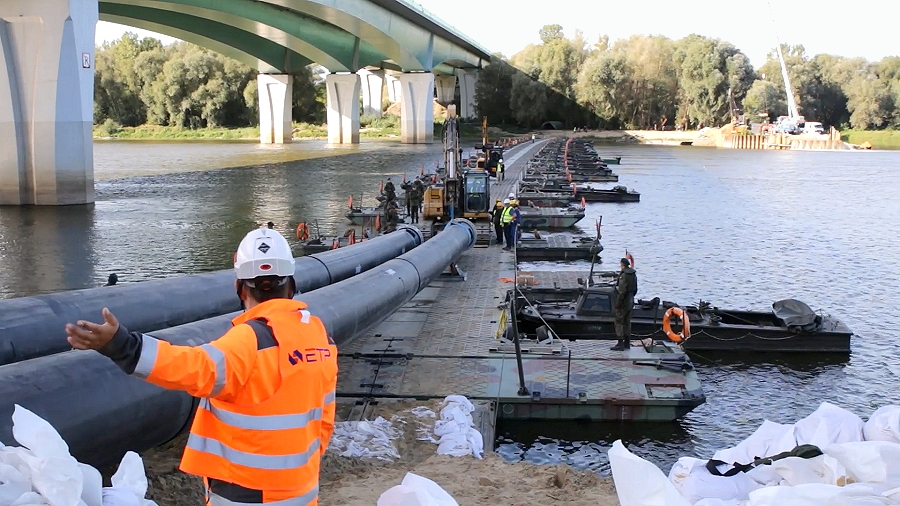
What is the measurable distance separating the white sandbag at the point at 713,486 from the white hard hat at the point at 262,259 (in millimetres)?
4075

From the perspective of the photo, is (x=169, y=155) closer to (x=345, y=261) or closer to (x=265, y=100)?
(x=265, y=100)

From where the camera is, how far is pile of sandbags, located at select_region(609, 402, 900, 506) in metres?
5.87

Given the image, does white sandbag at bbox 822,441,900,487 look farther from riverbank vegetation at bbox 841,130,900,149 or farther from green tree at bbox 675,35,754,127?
riverbank vegetation at bbox 841,130,900,149

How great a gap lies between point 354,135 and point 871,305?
84.3 metres

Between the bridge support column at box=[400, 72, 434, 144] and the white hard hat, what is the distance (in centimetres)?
9937

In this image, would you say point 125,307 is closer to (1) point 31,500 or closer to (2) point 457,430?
(2) point 457,430

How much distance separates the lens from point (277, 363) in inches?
169

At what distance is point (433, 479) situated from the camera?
9.70m

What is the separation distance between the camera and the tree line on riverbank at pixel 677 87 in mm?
131875

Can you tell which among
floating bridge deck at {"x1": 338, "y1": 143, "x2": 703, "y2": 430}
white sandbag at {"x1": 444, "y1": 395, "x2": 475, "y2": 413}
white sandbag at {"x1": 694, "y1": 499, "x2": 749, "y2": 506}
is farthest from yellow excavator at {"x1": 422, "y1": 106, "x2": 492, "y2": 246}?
white sandbag at {"x1": 694, "y1": 499, "x2": 749, "y2": 506}

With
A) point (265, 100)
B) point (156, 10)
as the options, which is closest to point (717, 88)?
point (265, 100)

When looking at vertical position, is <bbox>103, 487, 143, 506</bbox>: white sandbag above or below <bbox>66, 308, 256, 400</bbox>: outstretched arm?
below

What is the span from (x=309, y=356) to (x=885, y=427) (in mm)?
5464

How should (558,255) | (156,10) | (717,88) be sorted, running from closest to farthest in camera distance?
(558,255)
(156,10)
(717,88)
